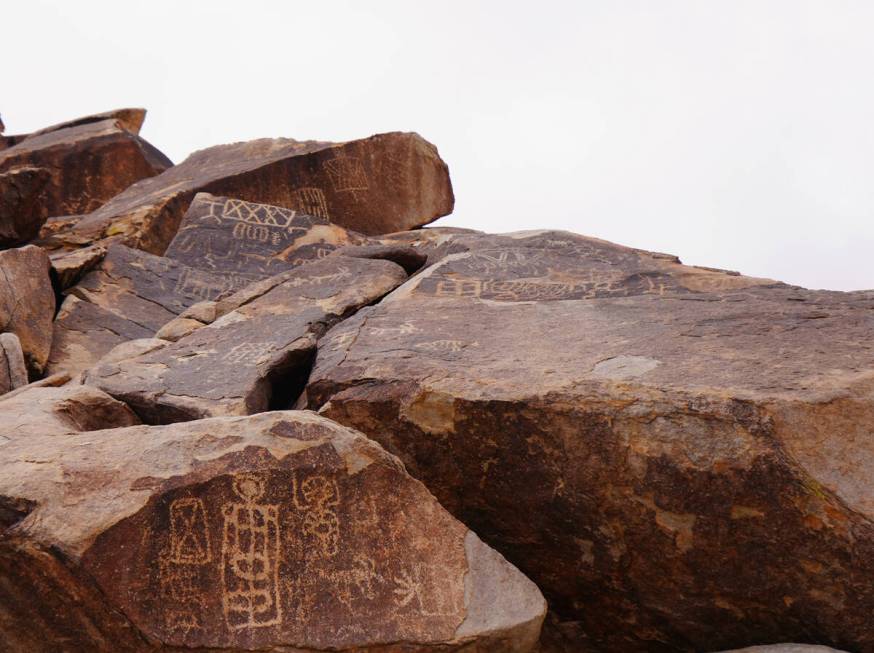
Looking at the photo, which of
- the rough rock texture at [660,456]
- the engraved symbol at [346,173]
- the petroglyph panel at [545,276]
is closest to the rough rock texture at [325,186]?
the engraved symbol at [346,173]

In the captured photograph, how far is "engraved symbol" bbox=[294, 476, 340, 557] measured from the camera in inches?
97.0

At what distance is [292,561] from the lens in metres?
2.42

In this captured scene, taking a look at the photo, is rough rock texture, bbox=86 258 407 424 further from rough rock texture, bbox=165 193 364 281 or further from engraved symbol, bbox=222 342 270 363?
rough rock texture, bbox=165 193 364 281

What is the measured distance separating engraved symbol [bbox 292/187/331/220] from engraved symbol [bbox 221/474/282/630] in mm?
5835

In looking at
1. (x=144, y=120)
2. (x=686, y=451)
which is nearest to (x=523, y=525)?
(x=686, y=451)

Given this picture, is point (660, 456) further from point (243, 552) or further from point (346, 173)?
point (346, 173)

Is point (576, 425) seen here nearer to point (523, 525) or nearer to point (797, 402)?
point (523, 525)

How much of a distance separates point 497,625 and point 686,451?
0.72 meters

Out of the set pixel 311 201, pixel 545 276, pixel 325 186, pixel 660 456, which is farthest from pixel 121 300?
pixel 660 456

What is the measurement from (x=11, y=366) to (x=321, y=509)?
2.57 m

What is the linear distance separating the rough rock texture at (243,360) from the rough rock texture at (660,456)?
17.3 inches

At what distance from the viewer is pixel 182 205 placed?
8.01 meters

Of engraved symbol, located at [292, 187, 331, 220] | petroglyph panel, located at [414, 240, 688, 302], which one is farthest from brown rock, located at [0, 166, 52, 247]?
petroglyph panel, located at [414, 240, 688, 302]

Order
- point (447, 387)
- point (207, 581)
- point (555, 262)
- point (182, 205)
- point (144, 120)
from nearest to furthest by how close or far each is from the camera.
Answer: point (207, 581)
point (447, 387)
point (555, 262)
point (182, 205)
point (144, 120)
